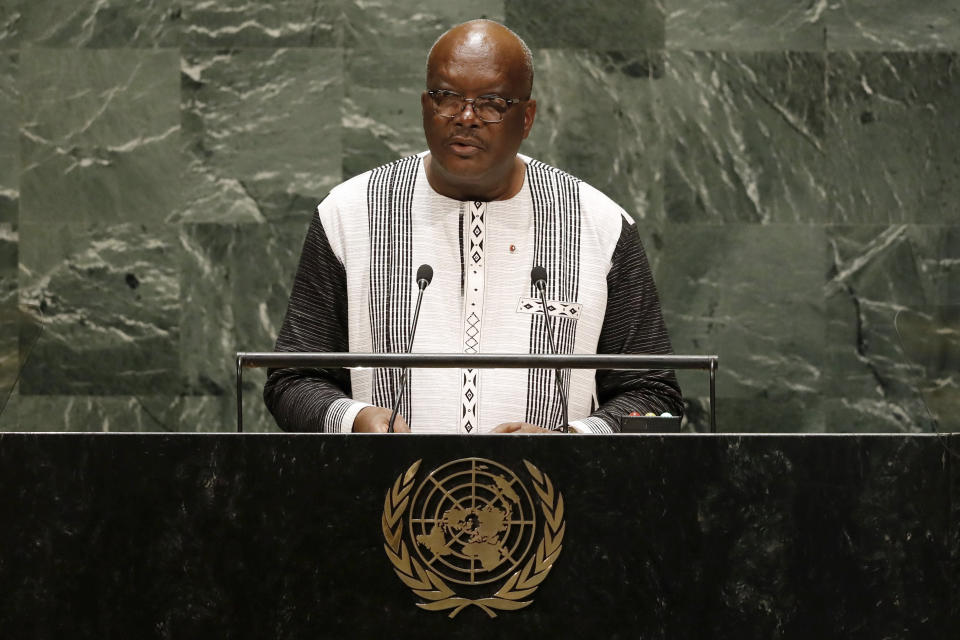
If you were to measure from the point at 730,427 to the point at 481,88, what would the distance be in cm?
265

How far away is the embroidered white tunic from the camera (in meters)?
3.46

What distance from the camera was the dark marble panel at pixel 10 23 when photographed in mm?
5516

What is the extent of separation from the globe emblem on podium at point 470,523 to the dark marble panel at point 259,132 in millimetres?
3399

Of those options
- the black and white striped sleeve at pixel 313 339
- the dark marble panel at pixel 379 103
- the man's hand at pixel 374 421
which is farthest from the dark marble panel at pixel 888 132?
the man's hand at pixel 374 421

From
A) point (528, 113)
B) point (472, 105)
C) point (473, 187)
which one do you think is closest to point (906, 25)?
point (528, 113)

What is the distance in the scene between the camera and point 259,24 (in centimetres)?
553

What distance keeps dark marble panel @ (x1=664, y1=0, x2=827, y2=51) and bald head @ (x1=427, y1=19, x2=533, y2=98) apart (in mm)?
2284

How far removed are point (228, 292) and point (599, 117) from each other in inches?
69.6

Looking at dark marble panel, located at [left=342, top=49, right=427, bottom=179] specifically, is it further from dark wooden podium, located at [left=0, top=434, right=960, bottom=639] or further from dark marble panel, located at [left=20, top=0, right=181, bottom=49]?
dark wooden podium, located at [left=0, top=434, right=960, bottom=639]

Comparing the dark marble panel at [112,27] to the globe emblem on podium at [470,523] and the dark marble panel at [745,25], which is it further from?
the globe emblem on podium at [470,523]

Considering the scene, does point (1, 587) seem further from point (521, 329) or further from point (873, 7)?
point (873, 7)

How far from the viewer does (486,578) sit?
91.2 inches

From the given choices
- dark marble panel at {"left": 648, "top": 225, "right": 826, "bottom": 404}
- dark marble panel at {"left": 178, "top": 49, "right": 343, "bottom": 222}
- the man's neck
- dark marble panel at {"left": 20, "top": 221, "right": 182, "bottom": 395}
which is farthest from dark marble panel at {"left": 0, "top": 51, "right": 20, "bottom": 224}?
dark marble panel at {"left": 648, "top": 225, "right": 826, "bottom": 404}

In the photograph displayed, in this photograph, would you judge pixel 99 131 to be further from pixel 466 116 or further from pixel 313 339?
pixel 466 116
